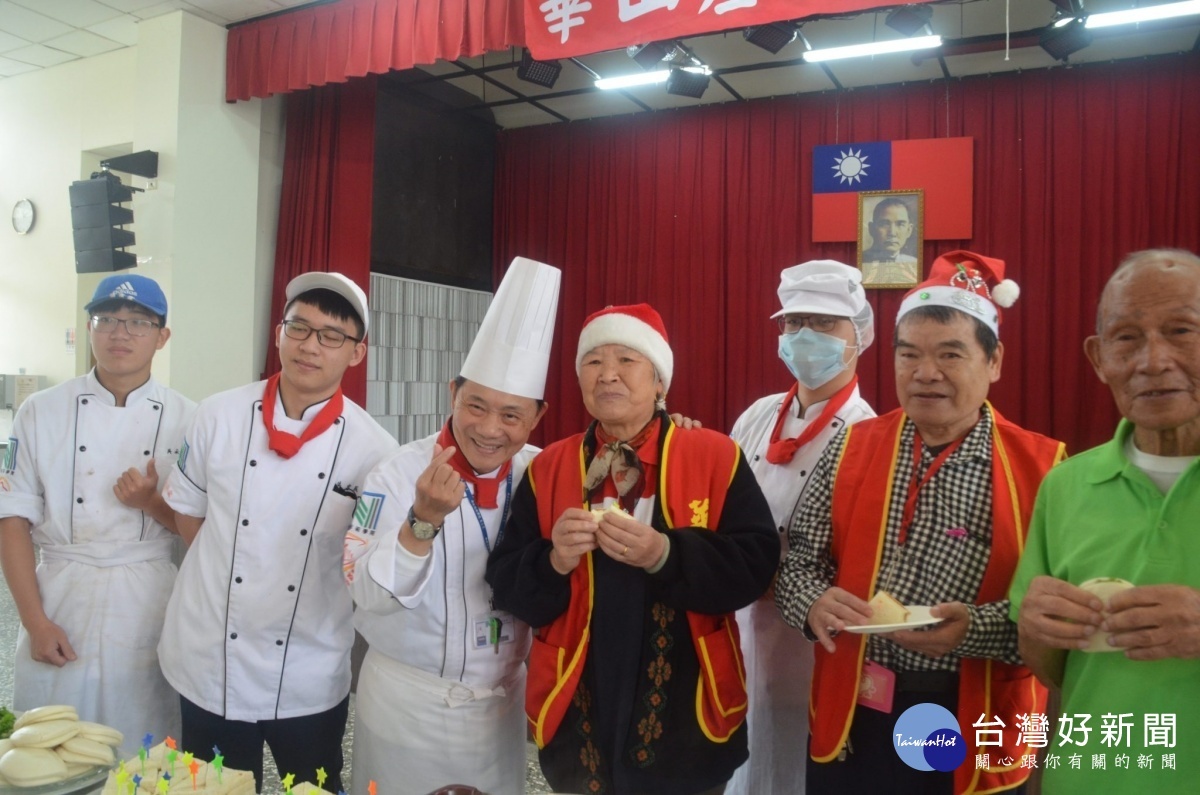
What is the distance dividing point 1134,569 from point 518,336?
1167 mm

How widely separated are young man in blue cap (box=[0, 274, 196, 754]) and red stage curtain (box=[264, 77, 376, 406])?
3.78 meters

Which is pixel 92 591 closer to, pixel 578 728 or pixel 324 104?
pixel 578 728

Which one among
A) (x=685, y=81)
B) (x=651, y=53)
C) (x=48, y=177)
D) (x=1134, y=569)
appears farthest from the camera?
(x=48, y=177)

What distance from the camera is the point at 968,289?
1.61 meters

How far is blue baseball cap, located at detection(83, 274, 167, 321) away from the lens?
7.00 ft

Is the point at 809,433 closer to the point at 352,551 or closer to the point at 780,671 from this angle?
the point at 780,671

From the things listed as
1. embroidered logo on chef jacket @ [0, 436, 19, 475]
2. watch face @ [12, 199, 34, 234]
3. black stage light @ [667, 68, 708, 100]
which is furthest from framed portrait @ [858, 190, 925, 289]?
watch face @ [12, 199, 34, 234]

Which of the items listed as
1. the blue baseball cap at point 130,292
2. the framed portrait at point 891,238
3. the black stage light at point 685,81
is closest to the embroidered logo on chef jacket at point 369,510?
the blue baseball cap at point 130,292

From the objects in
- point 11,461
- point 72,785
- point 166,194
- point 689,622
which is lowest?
point 72,785

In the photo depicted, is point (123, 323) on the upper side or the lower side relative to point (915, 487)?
upper

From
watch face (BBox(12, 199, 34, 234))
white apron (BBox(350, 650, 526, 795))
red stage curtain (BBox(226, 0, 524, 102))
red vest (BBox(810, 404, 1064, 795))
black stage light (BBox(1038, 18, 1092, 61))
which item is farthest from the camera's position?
watch face (BBox(12, 199, 34, 234))

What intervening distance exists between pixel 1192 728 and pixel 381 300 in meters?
6.16

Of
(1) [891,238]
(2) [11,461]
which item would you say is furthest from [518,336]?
(1) [891,238]

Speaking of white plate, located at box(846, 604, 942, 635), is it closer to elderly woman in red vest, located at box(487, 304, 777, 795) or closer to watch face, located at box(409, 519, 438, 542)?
elderly woman in red vest, located at box(487, 304, 777, 795)
